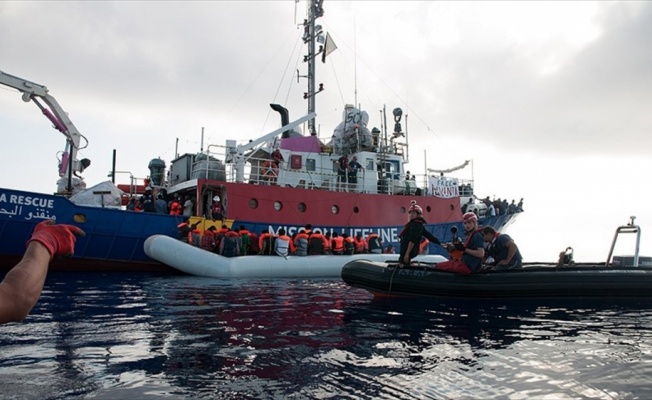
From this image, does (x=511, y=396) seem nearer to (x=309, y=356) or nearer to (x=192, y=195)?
(x=309, y=356)

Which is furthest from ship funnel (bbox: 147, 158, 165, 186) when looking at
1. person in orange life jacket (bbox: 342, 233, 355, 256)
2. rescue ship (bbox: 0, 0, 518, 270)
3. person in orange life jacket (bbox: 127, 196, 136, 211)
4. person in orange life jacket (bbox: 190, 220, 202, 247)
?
person in orange life jacket (bbox: 342, 233, 355, 256)

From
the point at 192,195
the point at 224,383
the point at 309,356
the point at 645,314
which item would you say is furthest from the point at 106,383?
the point at 192,195

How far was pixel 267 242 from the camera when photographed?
53.0 ft

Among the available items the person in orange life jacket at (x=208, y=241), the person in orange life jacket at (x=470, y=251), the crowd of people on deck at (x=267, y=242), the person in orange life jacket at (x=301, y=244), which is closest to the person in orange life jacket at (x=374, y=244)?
the crowd of people on deck at (x=267, y=242)

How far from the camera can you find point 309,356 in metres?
4.87

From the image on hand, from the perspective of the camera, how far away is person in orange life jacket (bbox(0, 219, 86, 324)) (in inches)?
74.8

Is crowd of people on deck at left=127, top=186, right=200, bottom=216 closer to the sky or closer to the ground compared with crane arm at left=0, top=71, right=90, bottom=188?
closer to the ground

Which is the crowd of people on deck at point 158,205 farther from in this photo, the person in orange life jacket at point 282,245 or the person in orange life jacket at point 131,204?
the person in orange life jacket at point 282,245

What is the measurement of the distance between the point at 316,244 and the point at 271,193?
2.95 m

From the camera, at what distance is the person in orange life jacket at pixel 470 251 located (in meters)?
8.94

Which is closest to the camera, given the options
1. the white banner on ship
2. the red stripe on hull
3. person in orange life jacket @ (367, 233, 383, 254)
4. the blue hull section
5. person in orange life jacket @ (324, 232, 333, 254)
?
the blue hull section

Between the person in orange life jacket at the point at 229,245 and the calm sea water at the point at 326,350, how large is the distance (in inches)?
242

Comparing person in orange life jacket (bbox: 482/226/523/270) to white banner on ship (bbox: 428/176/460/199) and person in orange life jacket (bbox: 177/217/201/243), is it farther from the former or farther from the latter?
white banner on ship (bbox: 428/176/460/199)

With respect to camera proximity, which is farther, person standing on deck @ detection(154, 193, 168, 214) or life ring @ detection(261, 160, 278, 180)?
life ring @ detection(261, 160, 278, 180)
